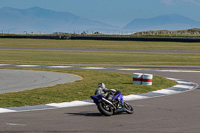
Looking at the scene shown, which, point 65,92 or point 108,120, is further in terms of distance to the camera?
point 65,92

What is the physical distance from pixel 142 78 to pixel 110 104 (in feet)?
33.9

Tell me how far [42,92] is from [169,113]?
24.0 feet

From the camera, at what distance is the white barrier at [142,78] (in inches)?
897

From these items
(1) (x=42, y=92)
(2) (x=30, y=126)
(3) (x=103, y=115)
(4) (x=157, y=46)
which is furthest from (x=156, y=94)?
(4) (x=157, y=46)

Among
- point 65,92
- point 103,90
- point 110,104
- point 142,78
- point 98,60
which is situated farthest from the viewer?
point 98,60

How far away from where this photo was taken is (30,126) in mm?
11305

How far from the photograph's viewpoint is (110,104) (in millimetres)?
12945

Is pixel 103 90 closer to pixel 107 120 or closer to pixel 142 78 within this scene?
pixel 107 120

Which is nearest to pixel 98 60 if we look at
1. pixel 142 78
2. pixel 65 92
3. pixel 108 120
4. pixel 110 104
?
pixel 142 78

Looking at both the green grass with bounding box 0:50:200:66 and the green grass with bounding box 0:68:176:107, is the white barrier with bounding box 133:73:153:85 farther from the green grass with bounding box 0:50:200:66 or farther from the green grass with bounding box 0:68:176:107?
the green grass with bounding box 0:50:200:66

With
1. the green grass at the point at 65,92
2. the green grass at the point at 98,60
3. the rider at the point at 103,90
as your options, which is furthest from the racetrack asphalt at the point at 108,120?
the green grass at the point at 98,60

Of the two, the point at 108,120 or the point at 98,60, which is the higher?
the point at 108,120

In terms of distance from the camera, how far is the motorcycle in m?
12.8

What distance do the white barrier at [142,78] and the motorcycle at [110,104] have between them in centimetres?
931
